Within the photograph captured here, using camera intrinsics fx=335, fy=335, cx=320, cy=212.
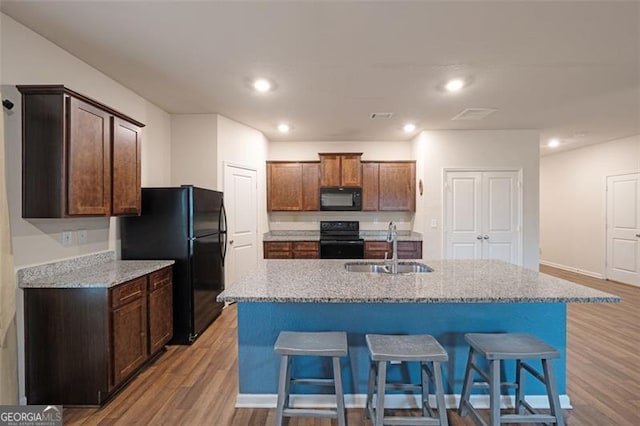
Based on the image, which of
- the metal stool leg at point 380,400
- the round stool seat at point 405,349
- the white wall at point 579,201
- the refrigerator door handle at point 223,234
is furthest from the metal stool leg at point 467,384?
the white wall at point 579,201

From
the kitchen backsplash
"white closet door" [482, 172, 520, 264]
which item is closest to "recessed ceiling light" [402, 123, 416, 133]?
"white closet door" [482, 172, 520, 264]

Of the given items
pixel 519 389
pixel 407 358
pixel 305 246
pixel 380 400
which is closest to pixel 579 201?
pixel 305 246

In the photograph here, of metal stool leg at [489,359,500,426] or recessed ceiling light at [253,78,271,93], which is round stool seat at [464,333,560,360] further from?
recessed ceiling light at [253,78,271,93]

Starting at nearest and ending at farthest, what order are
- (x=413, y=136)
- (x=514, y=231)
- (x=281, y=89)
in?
(x=281, y=89)
(x=514, y=231)
(x=413, y=136)

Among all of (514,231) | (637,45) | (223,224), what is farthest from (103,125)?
(514,231)

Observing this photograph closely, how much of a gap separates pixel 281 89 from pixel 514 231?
408cm

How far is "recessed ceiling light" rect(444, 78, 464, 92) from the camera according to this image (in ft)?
10.6

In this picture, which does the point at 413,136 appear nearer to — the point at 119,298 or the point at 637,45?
the point at 637,45

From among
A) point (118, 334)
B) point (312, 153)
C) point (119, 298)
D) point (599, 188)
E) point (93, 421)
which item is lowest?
point (93, 421)

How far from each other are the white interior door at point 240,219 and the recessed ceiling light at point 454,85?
2.87 metres

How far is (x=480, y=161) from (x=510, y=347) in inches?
151

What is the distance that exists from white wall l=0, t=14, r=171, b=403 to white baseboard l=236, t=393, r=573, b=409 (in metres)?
1.56

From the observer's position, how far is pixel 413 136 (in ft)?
18.3

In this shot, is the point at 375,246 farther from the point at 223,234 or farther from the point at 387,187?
the point at 223,234
